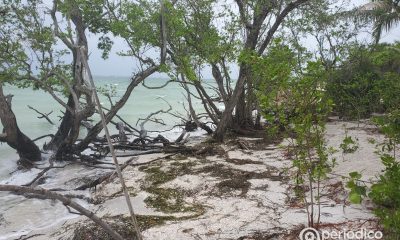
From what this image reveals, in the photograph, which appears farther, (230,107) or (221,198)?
(230,107)

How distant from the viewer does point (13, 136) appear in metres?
9.95

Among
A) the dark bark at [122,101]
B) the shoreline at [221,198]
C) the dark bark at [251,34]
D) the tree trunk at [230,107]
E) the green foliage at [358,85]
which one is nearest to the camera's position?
the shoreline at [221,198]

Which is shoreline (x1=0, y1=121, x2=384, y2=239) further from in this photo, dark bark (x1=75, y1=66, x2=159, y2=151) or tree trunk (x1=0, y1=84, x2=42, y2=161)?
tree trunk (x1=0, y1=84, x2=42, y2=161)

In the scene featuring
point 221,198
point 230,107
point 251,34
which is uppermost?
point 251,34

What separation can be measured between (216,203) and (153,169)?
3125mm

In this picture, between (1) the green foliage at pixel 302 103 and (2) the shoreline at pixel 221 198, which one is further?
(2) the shoreline at pixel 221 198

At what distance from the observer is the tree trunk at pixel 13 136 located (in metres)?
9.41

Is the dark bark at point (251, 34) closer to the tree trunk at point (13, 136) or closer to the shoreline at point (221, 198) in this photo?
the shoreline at point (221, 198)

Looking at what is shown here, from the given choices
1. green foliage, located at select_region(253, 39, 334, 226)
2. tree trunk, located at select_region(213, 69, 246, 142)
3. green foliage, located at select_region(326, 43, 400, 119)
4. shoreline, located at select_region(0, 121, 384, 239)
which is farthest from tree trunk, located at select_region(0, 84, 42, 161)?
green foliage, located at select_region(326, 43, 400, 119)

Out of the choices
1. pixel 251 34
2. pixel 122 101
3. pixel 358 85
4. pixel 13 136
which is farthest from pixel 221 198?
pixel 358 85

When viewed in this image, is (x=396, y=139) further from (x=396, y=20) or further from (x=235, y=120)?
(x=396, y=20)

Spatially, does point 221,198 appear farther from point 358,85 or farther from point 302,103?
point 358,85

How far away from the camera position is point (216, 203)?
5547 millimetres

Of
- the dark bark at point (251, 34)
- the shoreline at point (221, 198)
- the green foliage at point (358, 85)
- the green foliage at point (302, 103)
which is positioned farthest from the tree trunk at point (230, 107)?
the green foliage at point (302, 103)
